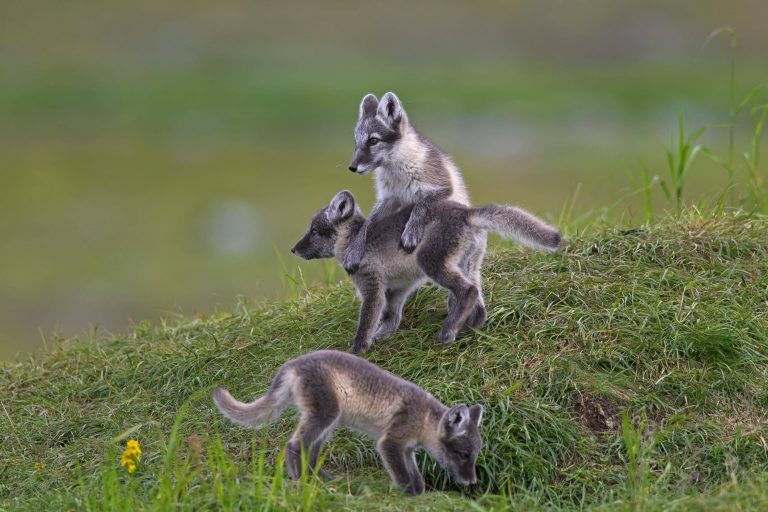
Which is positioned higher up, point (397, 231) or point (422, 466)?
point (397, 231)

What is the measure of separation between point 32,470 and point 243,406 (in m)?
1.27

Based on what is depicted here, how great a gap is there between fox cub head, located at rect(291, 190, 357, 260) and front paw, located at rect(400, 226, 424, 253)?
1.70ft

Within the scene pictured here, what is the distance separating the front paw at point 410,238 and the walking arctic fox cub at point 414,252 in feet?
0.11

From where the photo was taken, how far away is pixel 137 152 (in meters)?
24.9

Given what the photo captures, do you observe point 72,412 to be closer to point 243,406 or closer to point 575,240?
point 243,406

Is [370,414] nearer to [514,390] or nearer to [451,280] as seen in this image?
[514,390]

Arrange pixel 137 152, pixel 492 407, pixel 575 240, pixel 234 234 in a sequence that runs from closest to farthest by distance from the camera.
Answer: pixel 492 407 → pixel 575 240 → pixel 234 234 → pixel 137 152

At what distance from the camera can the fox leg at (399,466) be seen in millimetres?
5160

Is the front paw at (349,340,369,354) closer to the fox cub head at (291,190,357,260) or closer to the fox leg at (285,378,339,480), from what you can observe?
the fox cub head at (291,190,357,260)

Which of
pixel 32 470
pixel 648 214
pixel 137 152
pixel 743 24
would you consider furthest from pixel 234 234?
pixel 743 24

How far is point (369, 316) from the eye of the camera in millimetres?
6305

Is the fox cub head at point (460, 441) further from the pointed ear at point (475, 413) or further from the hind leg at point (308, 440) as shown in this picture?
the hind leg at point (308, 440)

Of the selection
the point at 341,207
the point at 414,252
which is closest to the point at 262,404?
the point at 414,252

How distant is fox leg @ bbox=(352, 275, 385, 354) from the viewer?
630cm
